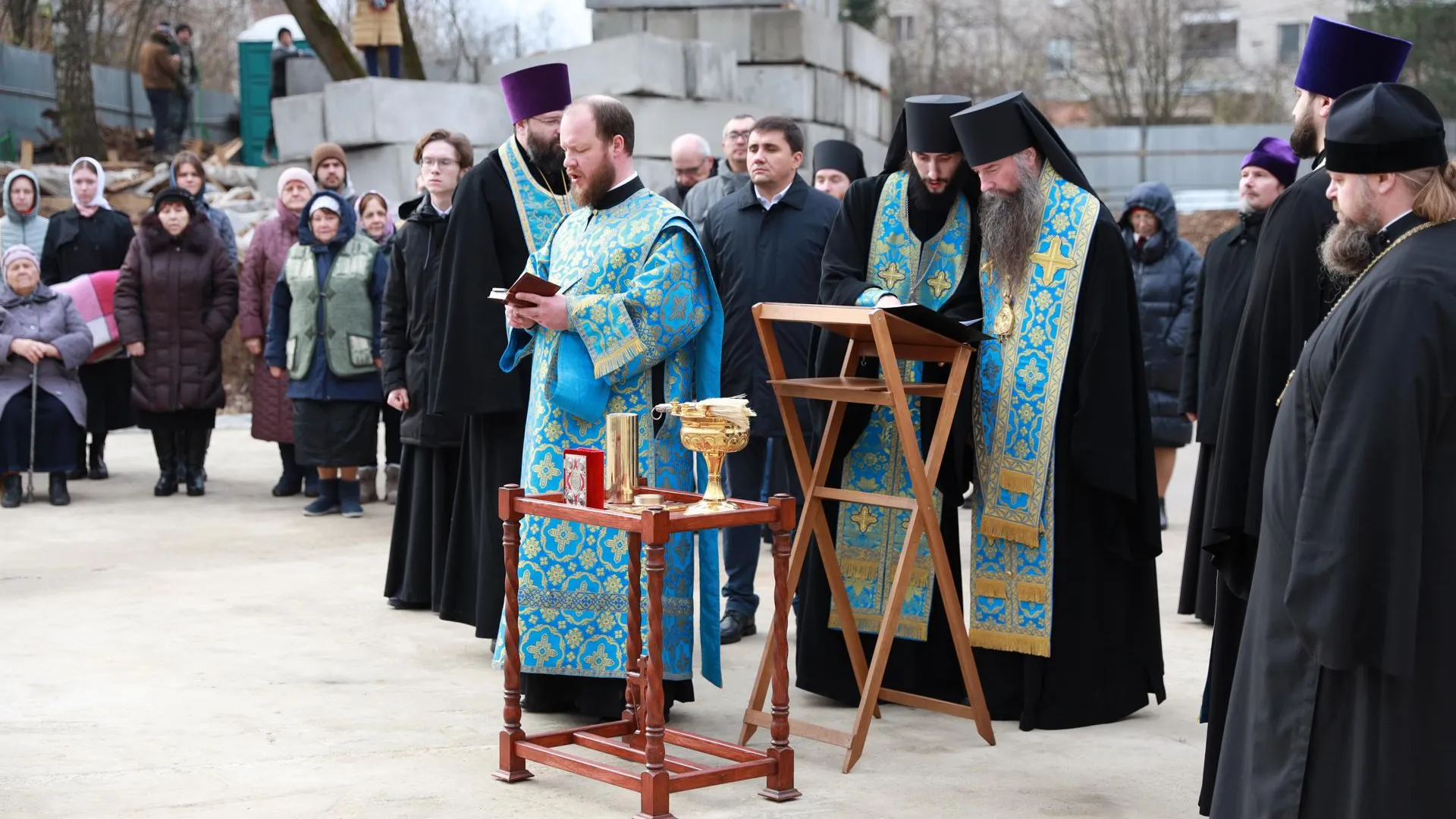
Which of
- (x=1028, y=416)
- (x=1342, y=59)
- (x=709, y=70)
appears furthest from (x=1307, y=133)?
(x=709, y=70)

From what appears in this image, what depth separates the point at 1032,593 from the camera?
5.37 m

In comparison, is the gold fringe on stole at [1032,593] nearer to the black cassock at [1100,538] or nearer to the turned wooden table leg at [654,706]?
the black cassock at [1100,538]

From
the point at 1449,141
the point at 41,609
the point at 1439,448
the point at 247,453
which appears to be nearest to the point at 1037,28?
the point at 1449,141

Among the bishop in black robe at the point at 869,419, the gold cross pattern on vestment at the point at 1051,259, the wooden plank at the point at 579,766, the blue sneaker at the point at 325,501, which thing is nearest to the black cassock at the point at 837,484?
the bishop in black robe at the point at 869,419

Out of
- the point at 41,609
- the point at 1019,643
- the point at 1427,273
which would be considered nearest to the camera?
the point at 1427,273

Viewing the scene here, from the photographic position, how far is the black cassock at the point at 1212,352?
6559 mm

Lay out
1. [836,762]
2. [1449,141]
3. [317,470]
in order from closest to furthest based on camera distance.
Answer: [836,762]
[317,470]
[1449,141]

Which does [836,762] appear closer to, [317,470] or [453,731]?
[453,731]

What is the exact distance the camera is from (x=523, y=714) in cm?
541

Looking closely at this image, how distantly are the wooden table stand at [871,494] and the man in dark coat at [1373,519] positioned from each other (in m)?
1.50

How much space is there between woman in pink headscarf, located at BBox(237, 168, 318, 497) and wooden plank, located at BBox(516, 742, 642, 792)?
19.2ft

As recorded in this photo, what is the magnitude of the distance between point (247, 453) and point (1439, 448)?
10.6m

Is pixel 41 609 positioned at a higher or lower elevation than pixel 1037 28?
lower

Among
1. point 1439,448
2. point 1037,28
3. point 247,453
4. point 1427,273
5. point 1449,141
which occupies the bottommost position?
point 247,453
